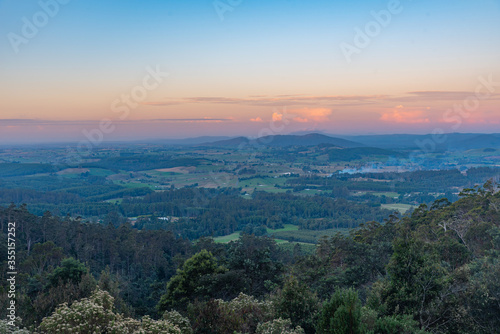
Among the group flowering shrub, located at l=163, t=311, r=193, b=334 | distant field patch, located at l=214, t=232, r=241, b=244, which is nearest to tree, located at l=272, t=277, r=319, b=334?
flowering shrub, located at l=163, t=311, r=193, b=334

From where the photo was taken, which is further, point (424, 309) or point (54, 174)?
point (54, 174)

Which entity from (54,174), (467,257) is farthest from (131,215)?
(467,257)

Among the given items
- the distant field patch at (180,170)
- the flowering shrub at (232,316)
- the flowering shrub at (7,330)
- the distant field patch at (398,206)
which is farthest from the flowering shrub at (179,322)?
the distant field patch at (180,170)

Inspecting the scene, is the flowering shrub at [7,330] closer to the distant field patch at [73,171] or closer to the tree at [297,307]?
the tree at [297,307]

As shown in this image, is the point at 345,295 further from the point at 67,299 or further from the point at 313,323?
the point at 67,299

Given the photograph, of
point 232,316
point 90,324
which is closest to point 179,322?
point 232,316

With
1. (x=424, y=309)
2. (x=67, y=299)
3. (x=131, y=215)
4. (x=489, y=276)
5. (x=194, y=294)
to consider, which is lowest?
(x=131, y=215)

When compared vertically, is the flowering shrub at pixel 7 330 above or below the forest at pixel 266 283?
above

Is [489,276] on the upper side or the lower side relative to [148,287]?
upper
